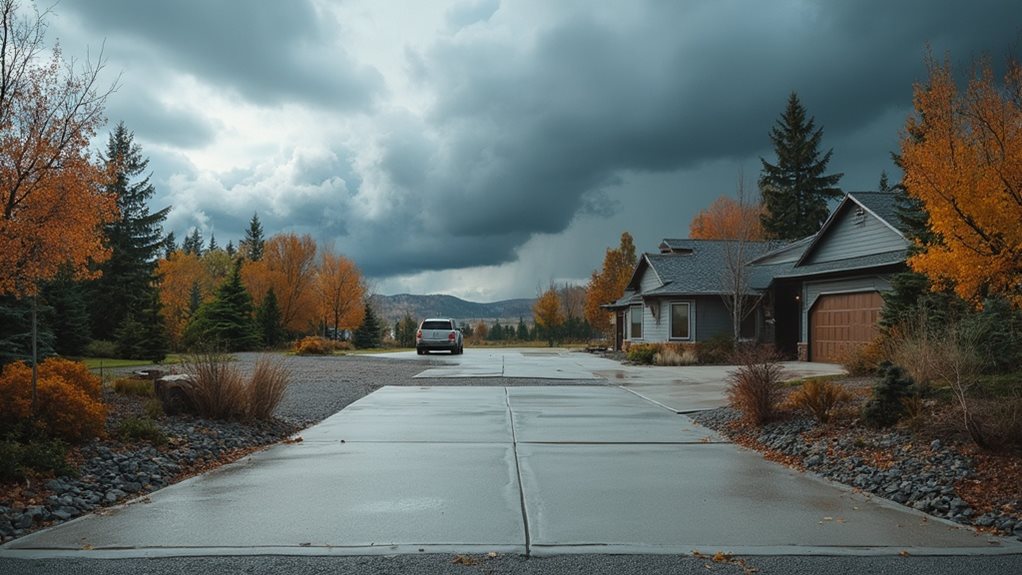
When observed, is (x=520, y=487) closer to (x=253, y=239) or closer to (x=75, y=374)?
(x=75, y=374)

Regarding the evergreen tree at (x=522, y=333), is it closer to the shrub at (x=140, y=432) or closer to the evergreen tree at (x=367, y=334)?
the evergreen tree at (x=367, y=334)

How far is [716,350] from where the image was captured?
28.9 metres

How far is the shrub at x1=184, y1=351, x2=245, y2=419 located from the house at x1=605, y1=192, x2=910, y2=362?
1549 cm

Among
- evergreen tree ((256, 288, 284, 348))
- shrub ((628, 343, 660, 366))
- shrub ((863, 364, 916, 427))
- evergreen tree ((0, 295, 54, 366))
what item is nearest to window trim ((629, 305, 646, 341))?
shrub ((628, 343, 660, 366))

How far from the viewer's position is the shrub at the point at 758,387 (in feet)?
34.1

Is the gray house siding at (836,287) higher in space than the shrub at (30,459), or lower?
higher

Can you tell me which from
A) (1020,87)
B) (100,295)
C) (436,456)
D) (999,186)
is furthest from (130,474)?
(100,295)

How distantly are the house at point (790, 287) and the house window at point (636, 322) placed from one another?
5 centimetres

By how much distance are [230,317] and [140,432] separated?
33.6 meters

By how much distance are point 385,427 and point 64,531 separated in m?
5.40

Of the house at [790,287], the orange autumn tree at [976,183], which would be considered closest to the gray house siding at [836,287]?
the house at [790,287]

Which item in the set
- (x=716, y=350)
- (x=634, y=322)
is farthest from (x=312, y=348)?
(x=716, y=350)

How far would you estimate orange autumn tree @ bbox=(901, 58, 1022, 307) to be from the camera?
9133mm

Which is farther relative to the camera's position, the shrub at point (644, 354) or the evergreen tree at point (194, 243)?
the evergreen tree at point (194, 243)
